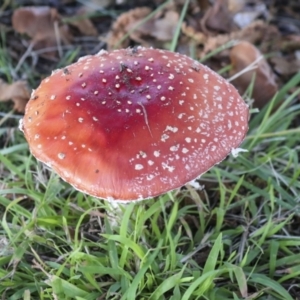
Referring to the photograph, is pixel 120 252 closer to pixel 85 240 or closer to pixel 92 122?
pixel 85 240

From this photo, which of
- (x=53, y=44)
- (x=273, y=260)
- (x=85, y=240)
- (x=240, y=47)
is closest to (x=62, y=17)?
(x=53, y=44)

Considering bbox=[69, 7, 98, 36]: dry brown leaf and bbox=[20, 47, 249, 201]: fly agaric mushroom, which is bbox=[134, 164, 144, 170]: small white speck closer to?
bbox=[20, 47, 249, 201]: fly agaric mushroom

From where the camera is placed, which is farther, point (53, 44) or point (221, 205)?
point (53, 44)

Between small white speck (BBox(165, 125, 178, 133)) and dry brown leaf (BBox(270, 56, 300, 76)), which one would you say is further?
dry brown leaf (BBox(270, 56, 300, 76))

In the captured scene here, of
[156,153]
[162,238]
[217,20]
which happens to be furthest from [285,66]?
[156,153]

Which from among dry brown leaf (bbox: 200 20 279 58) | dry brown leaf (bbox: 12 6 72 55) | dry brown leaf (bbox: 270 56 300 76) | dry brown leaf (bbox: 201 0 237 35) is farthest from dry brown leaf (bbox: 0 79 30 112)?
dry brown leaf (bbox: 270 56 300 76)

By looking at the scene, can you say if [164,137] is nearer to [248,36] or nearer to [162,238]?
[162,238]

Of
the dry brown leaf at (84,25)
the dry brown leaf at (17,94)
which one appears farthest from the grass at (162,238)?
the dry brown leaf at (84,25)
